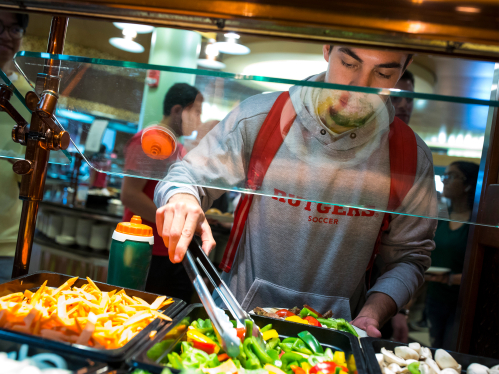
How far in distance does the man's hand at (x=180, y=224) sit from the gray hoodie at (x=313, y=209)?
0.29 feet

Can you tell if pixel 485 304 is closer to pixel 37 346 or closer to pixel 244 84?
pixel 244 84

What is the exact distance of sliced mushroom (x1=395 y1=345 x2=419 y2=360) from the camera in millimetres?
972

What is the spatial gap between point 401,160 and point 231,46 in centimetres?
48

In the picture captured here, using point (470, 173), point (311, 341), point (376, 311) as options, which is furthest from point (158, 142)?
point (376, 311)

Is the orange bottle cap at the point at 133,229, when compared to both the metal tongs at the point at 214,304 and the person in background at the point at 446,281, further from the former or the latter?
the person in background at the point at 446,281

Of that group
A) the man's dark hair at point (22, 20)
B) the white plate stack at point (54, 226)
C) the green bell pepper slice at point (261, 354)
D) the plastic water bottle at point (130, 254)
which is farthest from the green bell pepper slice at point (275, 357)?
the white plate stack at point (54, 226)

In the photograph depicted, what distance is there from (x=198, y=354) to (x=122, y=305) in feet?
0.81

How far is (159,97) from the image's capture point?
0.94m

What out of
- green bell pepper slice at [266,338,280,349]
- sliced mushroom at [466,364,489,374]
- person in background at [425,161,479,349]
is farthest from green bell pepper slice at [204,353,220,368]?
person in background at [425,161,479,349]

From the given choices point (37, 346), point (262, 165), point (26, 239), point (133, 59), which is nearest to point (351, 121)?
point (262, 165)

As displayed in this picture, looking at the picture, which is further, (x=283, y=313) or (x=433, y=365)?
(x=283, y=313)

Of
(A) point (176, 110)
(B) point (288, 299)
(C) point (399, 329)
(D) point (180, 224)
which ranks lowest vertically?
(C) point (399, 329)

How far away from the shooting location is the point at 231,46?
2.59 feet

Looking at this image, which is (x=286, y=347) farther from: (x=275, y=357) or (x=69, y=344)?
(x=69, y=344)
